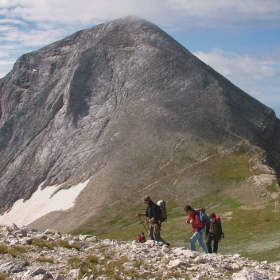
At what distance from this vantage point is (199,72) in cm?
11956

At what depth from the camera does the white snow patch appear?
90.1m

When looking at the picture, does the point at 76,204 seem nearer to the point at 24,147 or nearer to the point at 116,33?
the point at 24,147

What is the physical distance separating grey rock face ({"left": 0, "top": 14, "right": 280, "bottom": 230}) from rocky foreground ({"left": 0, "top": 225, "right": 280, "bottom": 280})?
58476 mm

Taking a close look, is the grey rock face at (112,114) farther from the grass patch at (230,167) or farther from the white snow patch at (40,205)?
the grass patch at (230,167)

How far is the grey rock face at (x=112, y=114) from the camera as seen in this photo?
308 feet

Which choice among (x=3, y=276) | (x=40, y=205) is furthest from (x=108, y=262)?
(x=40, y=205)

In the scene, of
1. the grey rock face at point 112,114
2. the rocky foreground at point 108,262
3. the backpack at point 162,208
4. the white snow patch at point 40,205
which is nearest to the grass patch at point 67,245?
the rocky foreground at point 108,262

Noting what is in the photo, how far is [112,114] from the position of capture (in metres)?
116

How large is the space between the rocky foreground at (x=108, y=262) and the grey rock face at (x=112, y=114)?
192 ft

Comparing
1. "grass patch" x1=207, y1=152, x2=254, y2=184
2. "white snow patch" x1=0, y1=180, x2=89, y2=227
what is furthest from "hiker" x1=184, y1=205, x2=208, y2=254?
"white snow patch" x1=0, y1=180, x2=89, y2=227

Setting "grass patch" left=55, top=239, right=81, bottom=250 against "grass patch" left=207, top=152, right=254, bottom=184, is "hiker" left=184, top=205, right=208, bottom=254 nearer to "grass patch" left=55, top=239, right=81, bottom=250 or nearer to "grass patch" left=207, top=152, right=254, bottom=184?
"grass patch" left=55, top=239, right=81, bottom=250

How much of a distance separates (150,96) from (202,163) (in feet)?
114

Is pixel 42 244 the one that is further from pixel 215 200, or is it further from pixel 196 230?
pixel 215 200

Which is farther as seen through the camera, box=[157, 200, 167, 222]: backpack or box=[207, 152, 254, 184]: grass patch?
box=[207, 152, 254, 184]: grass patch
